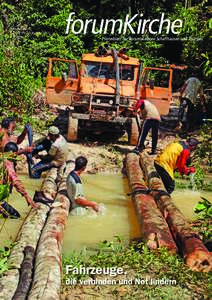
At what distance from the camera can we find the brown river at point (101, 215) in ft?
24.0

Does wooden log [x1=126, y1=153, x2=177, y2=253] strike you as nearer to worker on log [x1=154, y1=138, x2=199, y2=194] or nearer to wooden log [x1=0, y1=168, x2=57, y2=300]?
worker on log [x1=154, y1=138, x2=199, y2=194]

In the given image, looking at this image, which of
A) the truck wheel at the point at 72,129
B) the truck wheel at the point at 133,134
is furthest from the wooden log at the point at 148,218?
the truck wheel at the point at 72,129

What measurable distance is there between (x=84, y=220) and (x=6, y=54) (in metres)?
8.03

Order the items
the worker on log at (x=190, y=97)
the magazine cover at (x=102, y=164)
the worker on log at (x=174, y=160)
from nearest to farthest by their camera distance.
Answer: the magazine cover at (x=102, y=164) < the worker on log at (x=174, y=160) < the worker on log at (x=190, y=97)

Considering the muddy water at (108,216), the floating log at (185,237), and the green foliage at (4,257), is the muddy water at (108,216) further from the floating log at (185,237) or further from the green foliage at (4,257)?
the green foliage at (4,257)

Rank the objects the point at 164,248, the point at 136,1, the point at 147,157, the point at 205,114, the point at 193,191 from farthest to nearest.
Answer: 1. the point at 136,1
2. the point at 205,114
3. the point at 147,157
4. the point at 193,191
5. the point at 164,248

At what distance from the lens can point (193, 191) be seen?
33.1ft

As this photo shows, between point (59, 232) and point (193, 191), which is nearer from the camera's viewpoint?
point (59, 232)

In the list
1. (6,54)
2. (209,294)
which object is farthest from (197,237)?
(6,54)

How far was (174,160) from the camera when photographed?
867 centimetres

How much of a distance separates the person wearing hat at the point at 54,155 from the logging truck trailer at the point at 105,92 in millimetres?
2227

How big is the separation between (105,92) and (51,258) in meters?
7.39

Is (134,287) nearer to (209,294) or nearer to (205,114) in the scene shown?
(209,294)

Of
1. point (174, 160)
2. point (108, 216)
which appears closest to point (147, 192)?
point (174, 160)
